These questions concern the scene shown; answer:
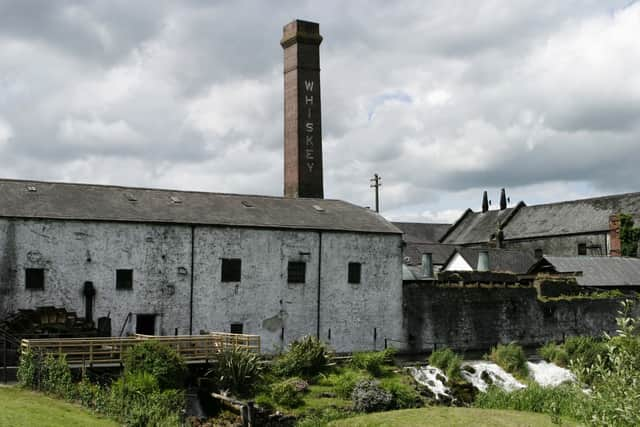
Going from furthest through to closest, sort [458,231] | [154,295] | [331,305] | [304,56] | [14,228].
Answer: [458,231] < [304,56] < [331,305] < [154,295] < [14,228]

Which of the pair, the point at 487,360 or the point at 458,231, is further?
the point at 458,231

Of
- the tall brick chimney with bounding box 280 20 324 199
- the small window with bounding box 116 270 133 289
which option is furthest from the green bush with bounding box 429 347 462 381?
the tall brick chimney with bounding box 280 20 324 199

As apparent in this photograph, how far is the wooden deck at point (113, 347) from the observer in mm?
23734

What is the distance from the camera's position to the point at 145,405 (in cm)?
2131

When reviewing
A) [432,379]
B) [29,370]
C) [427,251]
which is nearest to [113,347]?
[29,370]

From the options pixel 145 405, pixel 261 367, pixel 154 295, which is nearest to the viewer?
pixel 145 405

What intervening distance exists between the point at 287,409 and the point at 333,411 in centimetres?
147

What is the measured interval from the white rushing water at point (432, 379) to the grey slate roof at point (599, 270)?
17470mm

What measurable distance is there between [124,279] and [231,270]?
4.51 meters

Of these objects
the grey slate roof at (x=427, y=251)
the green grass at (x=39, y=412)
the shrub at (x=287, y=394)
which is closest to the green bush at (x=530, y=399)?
the shrub at (x=287, y=394)

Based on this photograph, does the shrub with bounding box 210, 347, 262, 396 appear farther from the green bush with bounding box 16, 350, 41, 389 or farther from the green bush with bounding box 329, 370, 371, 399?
the green bush with bounding box 16, 350, 41, 389

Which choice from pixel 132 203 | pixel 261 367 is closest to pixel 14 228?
pixel 132 203

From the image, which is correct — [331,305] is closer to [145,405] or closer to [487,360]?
[487,360]

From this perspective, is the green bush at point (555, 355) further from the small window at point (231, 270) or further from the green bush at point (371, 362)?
the small window at point (231, 270)
